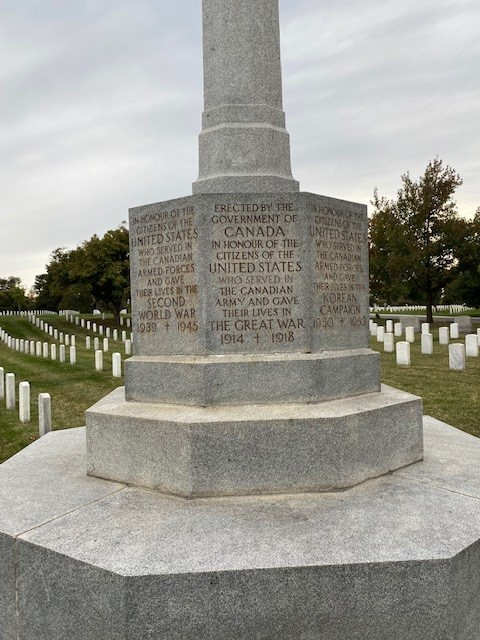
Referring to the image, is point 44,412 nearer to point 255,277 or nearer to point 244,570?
point 255,277

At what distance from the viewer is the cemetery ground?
8984mm

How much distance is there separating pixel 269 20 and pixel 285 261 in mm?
2301

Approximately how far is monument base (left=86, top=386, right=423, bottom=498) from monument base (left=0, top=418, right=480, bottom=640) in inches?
8.7

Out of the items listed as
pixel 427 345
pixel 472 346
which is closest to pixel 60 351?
pixel 427 345

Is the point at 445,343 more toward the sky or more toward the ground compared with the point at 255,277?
more toward the ground

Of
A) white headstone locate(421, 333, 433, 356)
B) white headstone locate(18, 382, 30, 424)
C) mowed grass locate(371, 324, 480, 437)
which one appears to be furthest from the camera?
white headstone locate(421, 333, 433, 356)

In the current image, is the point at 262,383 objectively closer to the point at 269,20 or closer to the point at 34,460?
the point at 34,460

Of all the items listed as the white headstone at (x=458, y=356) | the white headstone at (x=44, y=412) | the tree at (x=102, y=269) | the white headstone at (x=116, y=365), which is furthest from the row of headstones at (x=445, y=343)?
the tree at (x=102, y=269)

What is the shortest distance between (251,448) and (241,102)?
2.97 m

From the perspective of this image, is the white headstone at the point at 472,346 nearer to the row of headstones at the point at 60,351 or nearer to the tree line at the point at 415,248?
the row of headstones at the point at 60,351

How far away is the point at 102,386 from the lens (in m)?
14.0

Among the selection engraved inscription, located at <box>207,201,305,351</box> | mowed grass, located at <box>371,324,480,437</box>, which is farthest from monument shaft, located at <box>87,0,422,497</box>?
mowed grass, located at <box>371,324,480,437</box>

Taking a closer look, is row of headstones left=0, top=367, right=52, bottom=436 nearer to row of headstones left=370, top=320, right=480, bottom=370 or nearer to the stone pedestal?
the stone pedestal

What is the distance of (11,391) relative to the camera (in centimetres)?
1172
